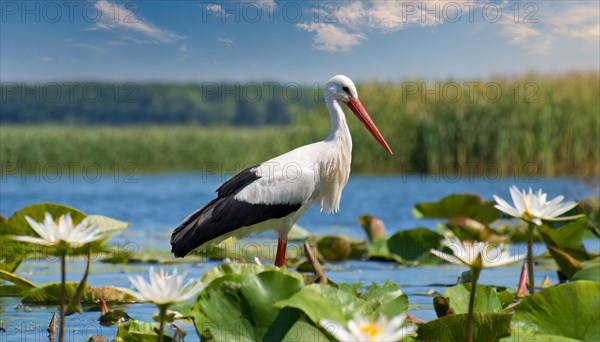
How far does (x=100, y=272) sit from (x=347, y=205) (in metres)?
7.70

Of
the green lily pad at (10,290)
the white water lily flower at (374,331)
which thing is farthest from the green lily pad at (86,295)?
the white water lily flower at (374,331)

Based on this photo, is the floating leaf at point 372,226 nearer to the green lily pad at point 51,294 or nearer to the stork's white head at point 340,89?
the stork's white head at point 340,89

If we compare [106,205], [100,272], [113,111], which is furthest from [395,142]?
[113,111]

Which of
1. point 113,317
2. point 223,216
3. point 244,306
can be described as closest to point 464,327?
point 244,306

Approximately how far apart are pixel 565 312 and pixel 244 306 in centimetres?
120

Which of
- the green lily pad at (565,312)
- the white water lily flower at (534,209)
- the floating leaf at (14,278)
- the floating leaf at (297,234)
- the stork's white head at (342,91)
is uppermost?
the stork's white head at (342,91)

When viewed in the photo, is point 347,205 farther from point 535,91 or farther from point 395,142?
point 535,91

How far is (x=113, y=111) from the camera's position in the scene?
106 m

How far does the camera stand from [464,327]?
3176 mm

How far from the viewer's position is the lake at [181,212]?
16.8ft

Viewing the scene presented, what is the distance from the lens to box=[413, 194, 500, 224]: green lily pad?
739 cm

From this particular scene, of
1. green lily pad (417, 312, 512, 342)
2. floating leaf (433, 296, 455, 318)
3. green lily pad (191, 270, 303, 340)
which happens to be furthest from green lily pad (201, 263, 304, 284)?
floating leaf (433, 296, 455, 318)

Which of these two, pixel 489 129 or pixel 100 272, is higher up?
pixel 489 129

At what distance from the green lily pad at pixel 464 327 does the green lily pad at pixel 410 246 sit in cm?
353
